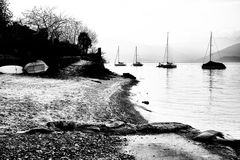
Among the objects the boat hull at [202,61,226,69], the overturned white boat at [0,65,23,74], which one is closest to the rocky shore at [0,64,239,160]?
the overturned white boat at [0,65,23,74]

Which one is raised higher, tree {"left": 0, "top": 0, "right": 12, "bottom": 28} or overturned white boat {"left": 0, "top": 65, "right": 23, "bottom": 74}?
tree {"left": 0, "top": 0, "right": 12, "bottom": 28}

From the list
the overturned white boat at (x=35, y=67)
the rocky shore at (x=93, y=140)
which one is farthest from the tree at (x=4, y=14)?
the rocky shore at (x=93, y=140)

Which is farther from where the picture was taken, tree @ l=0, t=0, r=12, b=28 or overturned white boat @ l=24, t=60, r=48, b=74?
tree @ l=0, t=0, r=12, b=28

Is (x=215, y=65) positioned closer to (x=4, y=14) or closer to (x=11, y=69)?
(x=4, y=14)

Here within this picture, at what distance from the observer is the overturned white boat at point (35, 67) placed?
29.9 m

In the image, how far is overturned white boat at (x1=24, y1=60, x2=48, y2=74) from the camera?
29.9 metres

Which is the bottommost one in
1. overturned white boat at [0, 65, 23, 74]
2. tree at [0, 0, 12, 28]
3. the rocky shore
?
the rocky shore

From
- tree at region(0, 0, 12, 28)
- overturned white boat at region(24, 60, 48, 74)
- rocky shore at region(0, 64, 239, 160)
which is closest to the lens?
rocky shore at region(0, 64, 239, 160)

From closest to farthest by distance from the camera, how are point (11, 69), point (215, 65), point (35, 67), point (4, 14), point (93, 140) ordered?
point (93, 140)
point (11, 69)
point (35, 67)
point (4, 14)
point (215, 65)

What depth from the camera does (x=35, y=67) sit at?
101 feet

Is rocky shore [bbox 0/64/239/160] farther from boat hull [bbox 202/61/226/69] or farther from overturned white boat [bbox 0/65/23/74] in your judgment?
boat hull [bbox 202/61/226/69]

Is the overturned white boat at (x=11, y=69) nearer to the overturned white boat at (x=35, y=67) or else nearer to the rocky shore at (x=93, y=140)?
the overturned white boat at (x=35, y=67)

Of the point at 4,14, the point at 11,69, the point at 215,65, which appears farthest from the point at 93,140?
the point at 215,65

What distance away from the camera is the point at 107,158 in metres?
6.41
